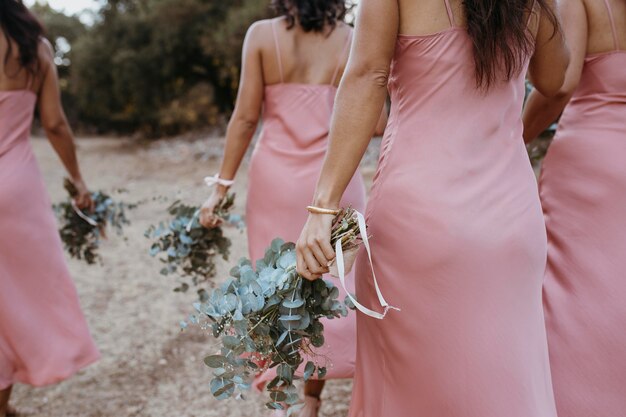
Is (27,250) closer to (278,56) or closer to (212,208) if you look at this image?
(212,208)

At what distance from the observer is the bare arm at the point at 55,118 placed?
392 cm

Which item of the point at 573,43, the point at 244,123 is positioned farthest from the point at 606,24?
the point at 244,123

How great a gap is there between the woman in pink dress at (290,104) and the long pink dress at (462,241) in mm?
1527

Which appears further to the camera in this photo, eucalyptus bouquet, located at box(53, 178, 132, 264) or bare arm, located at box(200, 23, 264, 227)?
eucalyptus bouquet, located at box(53, 178, 132, 264)

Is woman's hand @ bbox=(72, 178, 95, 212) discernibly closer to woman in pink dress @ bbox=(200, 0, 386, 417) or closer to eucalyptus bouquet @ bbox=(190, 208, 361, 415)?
woman in pink dress @ bbox=(200, 0, 386, 417)

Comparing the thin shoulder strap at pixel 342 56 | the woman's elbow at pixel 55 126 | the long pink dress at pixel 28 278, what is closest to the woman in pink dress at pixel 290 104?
the thin shoulder strap at pixel 342 56

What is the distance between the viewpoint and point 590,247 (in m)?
2.55

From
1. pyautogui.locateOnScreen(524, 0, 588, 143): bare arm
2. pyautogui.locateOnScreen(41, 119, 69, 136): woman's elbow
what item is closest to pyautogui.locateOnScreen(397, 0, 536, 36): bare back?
pyautogui.locateOnScreen(524, 0, 588, 143): bare arm

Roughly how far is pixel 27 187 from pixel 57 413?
1.43m

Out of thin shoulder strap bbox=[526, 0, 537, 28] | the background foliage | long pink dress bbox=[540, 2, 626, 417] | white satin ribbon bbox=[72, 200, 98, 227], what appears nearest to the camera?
thin shoulder strap bbox=[526, 0, 537, 28]

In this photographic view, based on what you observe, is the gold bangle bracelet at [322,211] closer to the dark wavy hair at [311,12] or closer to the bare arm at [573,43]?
the bare arm at [573,43]

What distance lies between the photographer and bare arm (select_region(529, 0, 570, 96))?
80.9 inches

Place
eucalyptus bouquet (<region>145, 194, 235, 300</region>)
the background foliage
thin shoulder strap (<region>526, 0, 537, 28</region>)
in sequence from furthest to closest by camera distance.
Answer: the background foliage → eucalyptus bouquet (<region>145, 194, 235, 300</region>) → thin shoulder strap (<region>526, 0, 537, 28</region>)

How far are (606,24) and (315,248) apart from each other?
1660 millimetres
